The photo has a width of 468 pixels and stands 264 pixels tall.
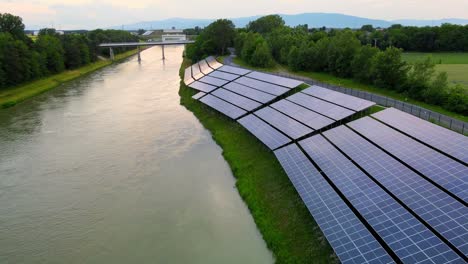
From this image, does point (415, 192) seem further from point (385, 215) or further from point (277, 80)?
point (277, 80)

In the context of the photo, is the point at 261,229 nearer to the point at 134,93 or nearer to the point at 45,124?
the point at 45,124

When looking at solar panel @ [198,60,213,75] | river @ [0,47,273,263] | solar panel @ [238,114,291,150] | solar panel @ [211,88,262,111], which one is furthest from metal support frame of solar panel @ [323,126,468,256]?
solar panel @ [198,60,213,75]

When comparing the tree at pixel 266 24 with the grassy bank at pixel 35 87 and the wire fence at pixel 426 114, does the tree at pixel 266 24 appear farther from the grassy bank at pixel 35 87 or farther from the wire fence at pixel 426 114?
the wire fence at pixel 426 114

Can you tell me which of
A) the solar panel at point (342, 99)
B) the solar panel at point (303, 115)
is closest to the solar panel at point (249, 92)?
the solar panel at point (303, 115)

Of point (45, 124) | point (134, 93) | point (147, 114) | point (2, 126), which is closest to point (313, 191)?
point (147, 114)

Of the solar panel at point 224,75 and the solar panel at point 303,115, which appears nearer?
the solar panel at point 303,115

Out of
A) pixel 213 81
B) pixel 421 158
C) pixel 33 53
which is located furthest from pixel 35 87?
pixel 421 158

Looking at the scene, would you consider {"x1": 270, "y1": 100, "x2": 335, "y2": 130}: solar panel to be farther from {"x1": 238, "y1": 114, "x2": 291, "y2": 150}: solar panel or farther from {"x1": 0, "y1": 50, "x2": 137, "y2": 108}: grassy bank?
{"x1": 0, "y1": 50, "x2": 137, "y2": 108}: grassy bank

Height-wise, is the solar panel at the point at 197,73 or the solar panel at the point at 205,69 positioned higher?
the solar panel at the point at 205,69
